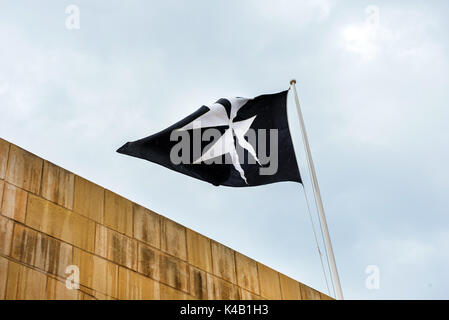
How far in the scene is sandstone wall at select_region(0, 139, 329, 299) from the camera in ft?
32.2

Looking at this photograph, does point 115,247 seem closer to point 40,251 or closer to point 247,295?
point 40,251

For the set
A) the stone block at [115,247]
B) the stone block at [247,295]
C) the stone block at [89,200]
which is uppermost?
the stone block at [89,200]

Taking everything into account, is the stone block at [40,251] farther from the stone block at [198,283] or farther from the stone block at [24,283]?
the stone block at [198,283]

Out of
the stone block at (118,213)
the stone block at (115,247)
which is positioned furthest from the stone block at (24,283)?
the stone block at (118,213)

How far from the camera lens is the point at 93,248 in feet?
35.3

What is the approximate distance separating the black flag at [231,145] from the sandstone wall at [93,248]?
2.12 meters

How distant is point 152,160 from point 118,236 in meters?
3.01

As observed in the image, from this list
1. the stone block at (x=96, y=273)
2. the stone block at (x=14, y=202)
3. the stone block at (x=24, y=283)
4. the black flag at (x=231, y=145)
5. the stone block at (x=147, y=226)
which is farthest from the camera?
the black flag at (x=231, y=145)

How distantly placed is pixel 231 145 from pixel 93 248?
5142 millimetres

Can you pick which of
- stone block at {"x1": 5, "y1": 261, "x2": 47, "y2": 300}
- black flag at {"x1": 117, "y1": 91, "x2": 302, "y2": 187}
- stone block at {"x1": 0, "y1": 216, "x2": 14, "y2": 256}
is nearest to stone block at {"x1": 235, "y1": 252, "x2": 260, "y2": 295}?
black flag at {"x1": 117, "y1": 91, "x2": 302, "y2": 187}

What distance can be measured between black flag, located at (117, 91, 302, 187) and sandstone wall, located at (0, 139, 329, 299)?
2123mm

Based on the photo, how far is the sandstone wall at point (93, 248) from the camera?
9828 millimetres

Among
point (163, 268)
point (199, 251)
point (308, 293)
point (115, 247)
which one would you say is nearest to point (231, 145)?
point (199, 251)
